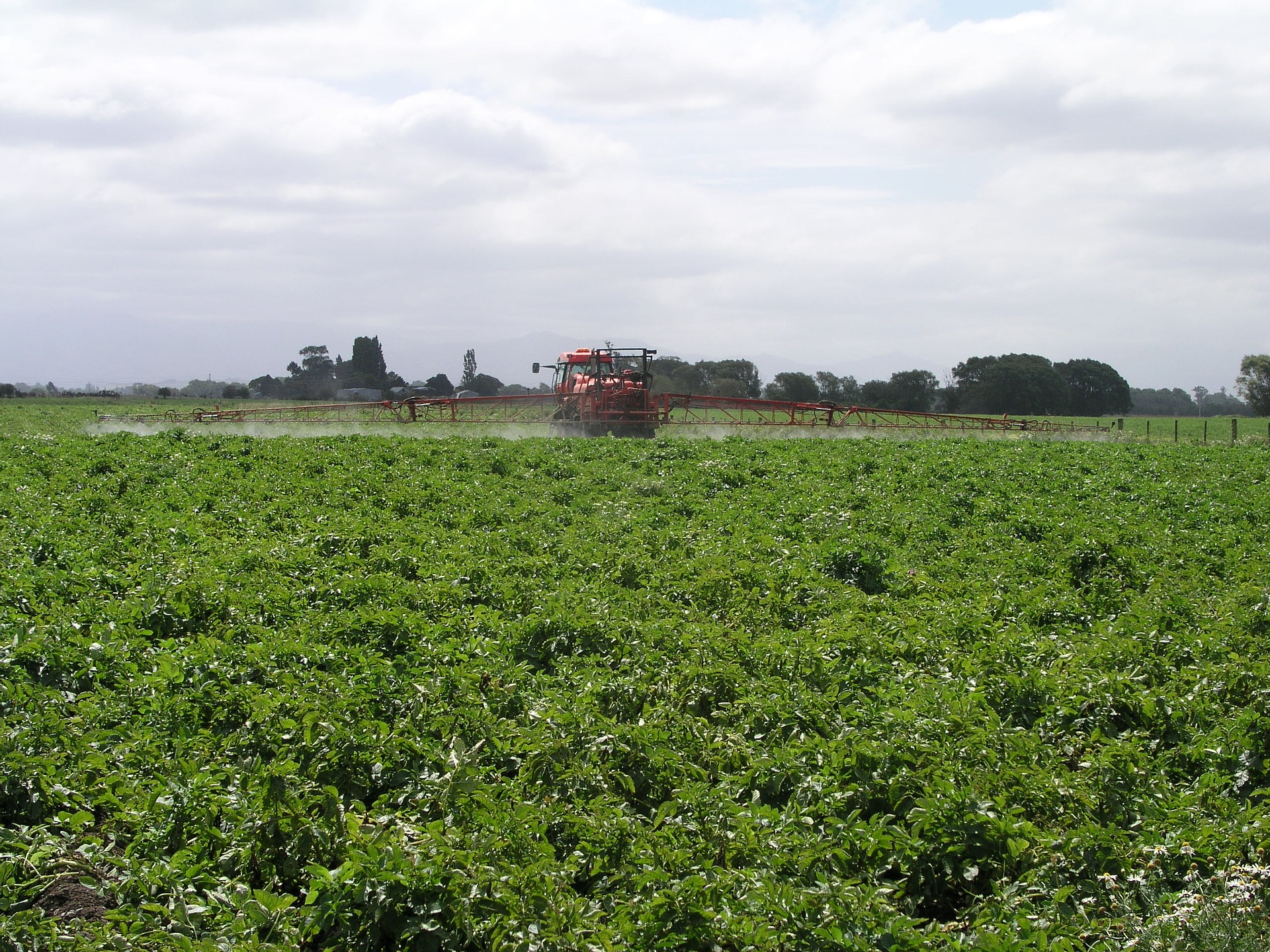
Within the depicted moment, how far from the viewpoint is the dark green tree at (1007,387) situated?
77.2m

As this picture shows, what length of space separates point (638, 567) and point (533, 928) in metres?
6.31

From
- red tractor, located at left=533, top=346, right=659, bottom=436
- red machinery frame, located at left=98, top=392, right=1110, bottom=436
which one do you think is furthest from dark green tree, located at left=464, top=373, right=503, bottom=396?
red tractor, located at left=533, top=346, right=659, bottom=436

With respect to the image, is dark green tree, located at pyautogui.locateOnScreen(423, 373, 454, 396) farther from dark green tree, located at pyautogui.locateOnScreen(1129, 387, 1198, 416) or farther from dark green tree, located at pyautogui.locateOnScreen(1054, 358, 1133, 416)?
dark green tree, located at pyautogui.locateOnScreen(1129, 387, 1198, 416)

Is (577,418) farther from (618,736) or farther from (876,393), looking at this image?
(876,393)

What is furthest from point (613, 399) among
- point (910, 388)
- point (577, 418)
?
point (910, 388)

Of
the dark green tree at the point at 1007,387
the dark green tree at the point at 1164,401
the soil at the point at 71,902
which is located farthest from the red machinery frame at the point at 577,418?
the dark green tree at the point at 1164,401

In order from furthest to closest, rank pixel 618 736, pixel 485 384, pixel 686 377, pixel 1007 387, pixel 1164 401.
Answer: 1. pixel 1164 401
2. pixel 485 384
3. pixel 1007 387
4. pixel 686 377
5. pixel 618 736

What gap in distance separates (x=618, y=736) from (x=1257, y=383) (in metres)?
90.8

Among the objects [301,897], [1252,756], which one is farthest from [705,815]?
[1252,756]

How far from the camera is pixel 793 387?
71062mm

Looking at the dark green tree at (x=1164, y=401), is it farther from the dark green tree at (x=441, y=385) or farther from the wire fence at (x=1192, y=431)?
the dark green tree at (x=441, y=385)

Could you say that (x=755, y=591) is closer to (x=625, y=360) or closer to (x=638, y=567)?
(x=638, y=567)

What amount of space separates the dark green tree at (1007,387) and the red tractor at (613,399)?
55186mm

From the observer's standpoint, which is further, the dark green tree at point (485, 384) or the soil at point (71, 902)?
the dark green tree at point (485, 384)
